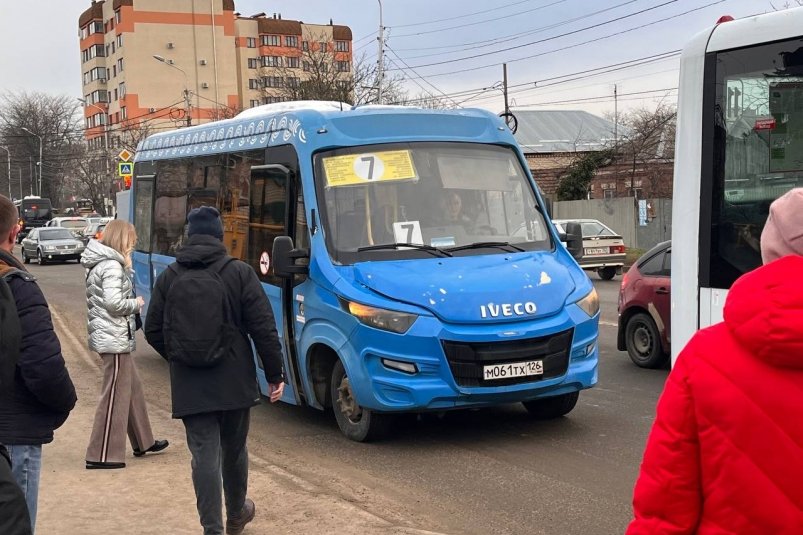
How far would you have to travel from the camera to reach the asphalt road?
6.08m

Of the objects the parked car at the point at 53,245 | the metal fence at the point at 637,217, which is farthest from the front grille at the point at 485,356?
the parked car at the point at 53,245

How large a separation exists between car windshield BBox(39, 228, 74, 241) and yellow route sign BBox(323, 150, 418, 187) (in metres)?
35.6

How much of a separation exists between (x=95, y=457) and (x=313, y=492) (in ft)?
6.21

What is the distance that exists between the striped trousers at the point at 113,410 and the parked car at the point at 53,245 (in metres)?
35.3

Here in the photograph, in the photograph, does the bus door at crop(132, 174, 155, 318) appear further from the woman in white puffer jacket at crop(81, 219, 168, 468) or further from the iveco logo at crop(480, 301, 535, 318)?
the iveco logo at crop(480, 301, 535, 318)

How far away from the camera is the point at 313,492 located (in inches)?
257

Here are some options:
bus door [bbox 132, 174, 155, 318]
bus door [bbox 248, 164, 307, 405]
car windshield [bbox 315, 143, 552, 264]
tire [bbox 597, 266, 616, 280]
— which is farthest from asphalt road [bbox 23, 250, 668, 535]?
tire [bbox 597, 266, 616, 280]

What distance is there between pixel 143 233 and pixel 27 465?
9.00 metres

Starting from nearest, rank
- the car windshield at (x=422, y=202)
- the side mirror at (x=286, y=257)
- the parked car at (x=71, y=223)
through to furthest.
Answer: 1. the side mirror at (x=286, y=257)
2. the car windshield at (x=422, y=202)
3. the parked car at (x=71, y=223)

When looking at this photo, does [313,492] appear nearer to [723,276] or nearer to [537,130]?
[723,276]

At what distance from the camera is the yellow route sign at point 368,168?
8500 millimetres

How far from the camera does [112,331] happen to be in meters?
7.43

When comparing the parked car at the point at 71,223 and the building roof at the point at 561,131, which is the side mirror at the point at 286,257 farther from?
the building roof at the point at 561,131

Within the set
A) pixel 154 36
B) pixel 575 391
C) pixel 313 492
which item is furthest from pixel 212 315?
pixel 154 36
